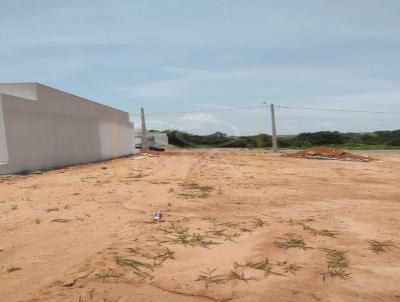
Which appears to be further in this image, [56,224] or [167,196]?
[167,196]

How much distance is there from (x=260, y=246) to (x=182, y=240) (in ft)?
2.98

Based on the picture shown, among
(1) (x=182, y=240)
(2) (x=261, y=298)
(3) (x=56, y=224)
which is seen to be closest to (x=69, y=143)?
(3) (x=56, y=224)

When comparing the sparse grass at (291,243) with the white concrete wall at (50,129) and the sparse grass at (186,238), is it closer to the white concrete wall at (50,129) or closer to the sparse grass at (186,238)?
the sparse grass at (186,238)

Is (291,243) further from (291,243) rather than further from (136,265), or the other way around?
(136,265)

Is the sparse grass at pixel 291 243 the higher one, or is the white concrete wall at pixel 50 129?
the white concrete wall at pixel 50 129

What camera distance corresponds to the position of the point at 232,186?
1102 cm

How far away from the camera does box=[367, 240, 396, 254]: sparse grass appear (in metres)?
5.15

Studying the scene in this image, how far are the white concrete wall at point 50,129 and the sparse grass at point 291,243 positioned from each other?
9.53 meters

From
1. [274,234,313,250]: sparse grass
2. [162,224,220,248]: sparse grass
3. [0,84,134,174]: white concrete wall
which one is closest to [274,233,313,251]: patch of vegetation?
[274,234,313,250]: sparse grass

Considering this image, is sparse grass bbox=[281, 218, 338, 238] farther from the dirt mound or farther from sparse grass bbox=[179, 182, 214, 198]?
the dirt mound

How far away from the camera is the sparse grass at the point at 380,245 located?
5.15 metres

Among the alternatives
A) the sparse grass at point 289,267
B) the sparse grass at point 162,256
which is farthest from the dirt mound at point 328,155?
the sparse grass at point 162,256

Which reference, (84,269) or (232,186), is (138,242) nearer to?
(84,269)

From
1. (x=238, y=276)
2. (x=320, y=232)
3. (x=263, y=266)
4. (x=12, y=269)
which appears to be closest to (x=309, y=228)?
(x=320, y=232)
